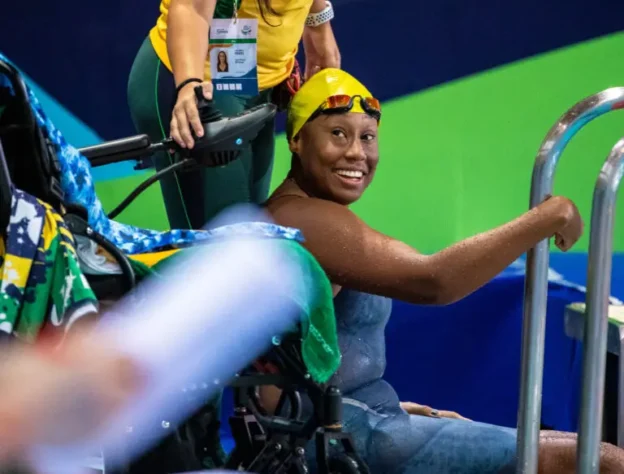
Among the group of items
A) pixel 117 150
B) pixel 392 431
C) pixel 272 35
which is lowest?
pixel 392 431

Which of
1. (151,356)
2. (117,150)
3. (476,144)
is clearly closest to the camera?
(151,356)

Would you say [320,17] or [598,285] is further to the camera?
[320,17]

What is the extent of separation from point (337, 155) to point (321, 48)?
0.58 metres

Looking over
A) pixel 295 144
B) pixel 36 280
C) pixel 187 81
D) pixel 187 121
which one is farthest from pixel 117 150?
pixel 295 144

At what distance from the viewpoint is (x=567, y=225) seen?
60.3 inches

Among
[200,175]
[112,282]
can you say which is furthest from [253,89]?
[112,282]

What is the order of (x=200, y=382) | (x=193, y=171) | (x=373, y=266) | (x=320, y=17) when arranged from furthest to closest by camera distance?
(x=320, y=17) → (x=193, y=171) → (x=373, y=266) → (x=200, y=382)

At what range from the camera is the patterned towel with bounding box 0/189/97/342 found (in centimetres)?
100

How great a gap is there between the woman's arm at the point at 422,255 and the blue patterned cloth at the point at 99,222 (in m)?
0.36

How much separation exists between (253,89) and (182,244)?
80cm

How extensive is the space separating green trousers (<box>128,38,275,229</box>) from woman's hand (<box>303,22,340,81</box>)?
27 centimetres

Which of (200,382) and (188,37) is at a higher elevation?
(188,37)

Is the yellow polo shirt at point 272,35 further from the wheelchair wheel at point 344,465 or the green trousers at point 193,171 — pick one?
the wheelchair wheel at point 344,465

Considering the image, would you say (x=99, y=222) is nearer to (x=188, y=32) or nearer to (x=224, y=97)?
(x=188, y=32)
